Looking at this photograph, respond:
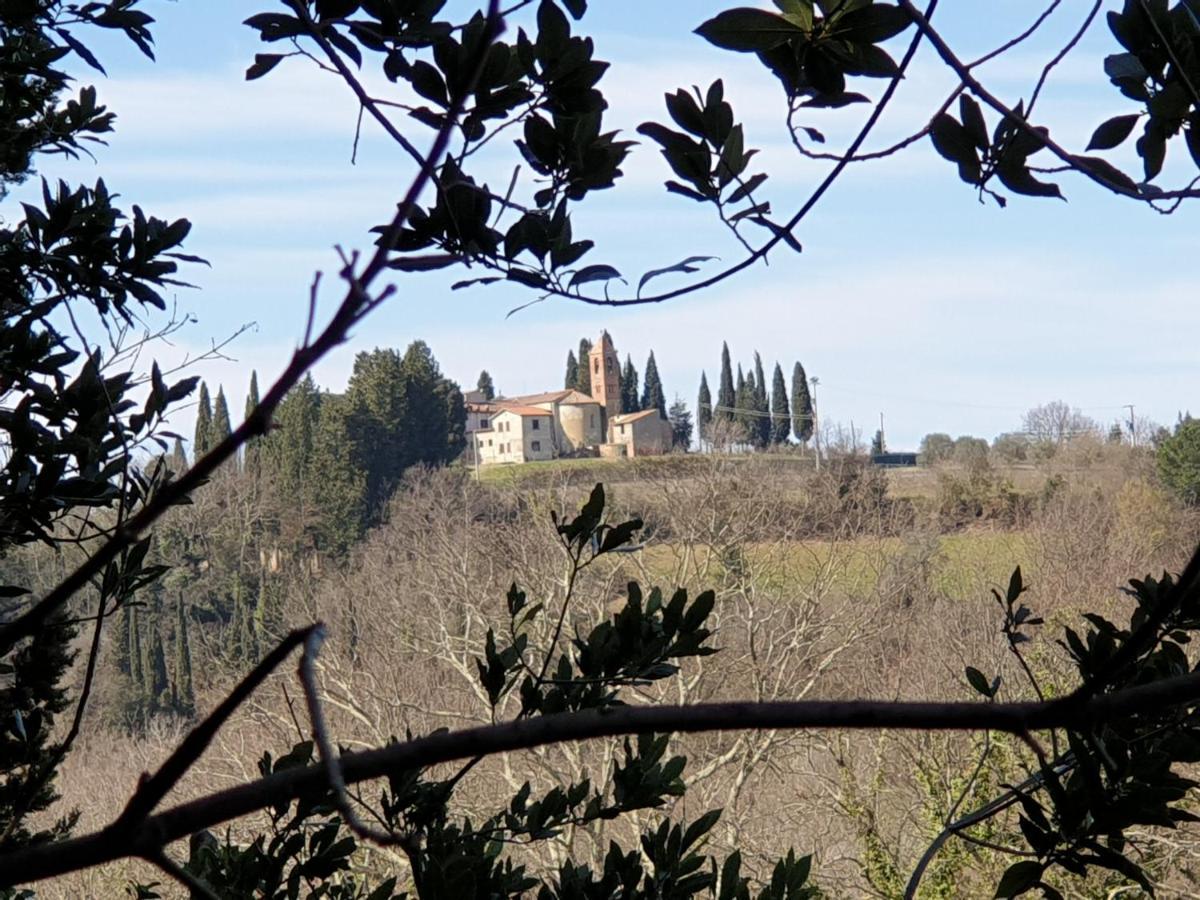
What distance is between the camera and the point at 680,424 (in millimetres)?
69062

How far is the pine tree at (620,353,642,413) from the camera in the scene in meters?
71.0

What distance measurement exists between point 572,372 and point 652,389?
501cm

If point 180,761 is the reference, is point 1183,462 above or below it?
above

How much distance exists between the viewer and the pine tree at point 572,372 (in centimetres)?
7356

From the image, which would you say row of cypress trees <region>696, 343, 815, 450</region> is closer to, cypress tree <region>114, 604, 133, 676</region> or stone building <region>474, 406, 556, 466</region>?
stone building <region>474, 406, 556, 466</region>

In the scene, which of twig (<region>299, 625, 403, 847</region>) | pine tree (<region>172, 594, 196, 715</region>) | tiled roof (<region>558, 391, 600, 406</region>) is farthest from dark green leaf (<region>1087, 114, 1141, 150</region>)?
tiled roof (<region>558, 391, 600, 406</region>)

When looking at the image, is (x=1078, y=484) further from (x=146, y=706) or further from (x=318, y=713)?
(x=318, y=713)

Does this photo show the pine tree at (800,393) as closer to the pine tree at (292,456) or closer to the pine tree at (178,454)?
the pine tree at (292,456)

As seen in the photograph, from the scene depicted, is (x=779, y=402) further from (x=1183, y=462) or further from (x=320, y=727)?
(x=320, y=727)

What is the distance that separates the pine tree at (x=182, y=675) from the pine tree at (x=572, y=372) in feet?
135

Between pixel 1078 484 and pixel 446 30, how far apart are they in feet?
117

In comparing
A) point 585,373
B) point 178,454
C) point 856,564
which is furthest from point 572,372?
Result: point 178,454

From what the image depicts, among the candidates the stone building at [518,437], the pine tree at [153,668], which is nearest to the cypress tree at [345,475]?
the pine tree at [153,668]

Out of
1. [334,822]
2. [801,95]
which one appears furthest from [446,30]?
[334,822]
